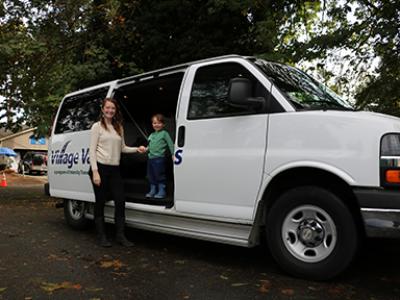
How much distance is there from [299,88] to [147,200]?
8.17ft

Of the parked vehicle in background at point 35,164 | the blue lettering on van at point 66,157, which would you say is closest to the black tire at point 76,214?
the blue lettering on van at point 66,157

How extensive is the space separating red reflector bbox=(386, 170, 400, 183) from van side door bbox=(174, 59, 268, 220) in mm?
1183

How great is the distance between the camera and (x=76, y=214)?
7.19 metres

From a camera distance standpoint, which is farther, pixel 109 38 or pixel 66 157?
pixel 109 38

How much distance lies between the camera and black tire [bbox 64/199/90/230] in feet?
23.0

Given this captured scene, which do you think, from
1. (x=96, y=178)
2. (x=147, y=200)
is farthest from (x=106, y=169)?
(x=147, y=200)

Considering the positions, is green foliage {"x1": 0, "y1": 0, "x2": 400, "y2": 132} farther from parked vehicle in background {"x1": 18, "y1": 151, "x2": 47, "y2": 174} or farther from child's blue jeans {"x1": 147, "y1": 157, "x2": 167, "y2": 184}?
parked vehicle in background {"x1": 18, "y1": 151, "x2": 47, "y2": 174}

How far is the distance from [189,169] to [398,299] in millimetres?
2447

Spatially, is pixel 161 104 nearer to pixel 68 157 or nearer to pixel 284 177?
pixel 68 157

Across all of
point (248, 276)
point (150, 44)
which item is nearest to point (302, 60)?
point (248, 276)

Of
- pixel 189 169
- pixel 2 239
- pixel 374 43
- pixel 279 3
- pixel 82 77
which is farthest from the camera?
pixel 82 77

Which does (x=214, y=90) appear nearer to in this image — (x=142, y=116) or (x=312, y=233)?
(x=312, y=233)

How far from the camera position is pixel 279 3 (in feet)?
30.5

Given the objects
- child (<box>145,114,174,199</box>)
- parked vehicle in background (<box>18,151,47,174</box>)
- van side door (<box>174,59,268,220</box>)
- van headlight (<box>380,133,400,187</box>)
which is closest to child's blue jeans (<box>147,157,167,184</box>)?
child (<box>145,114,174,199</box>)
